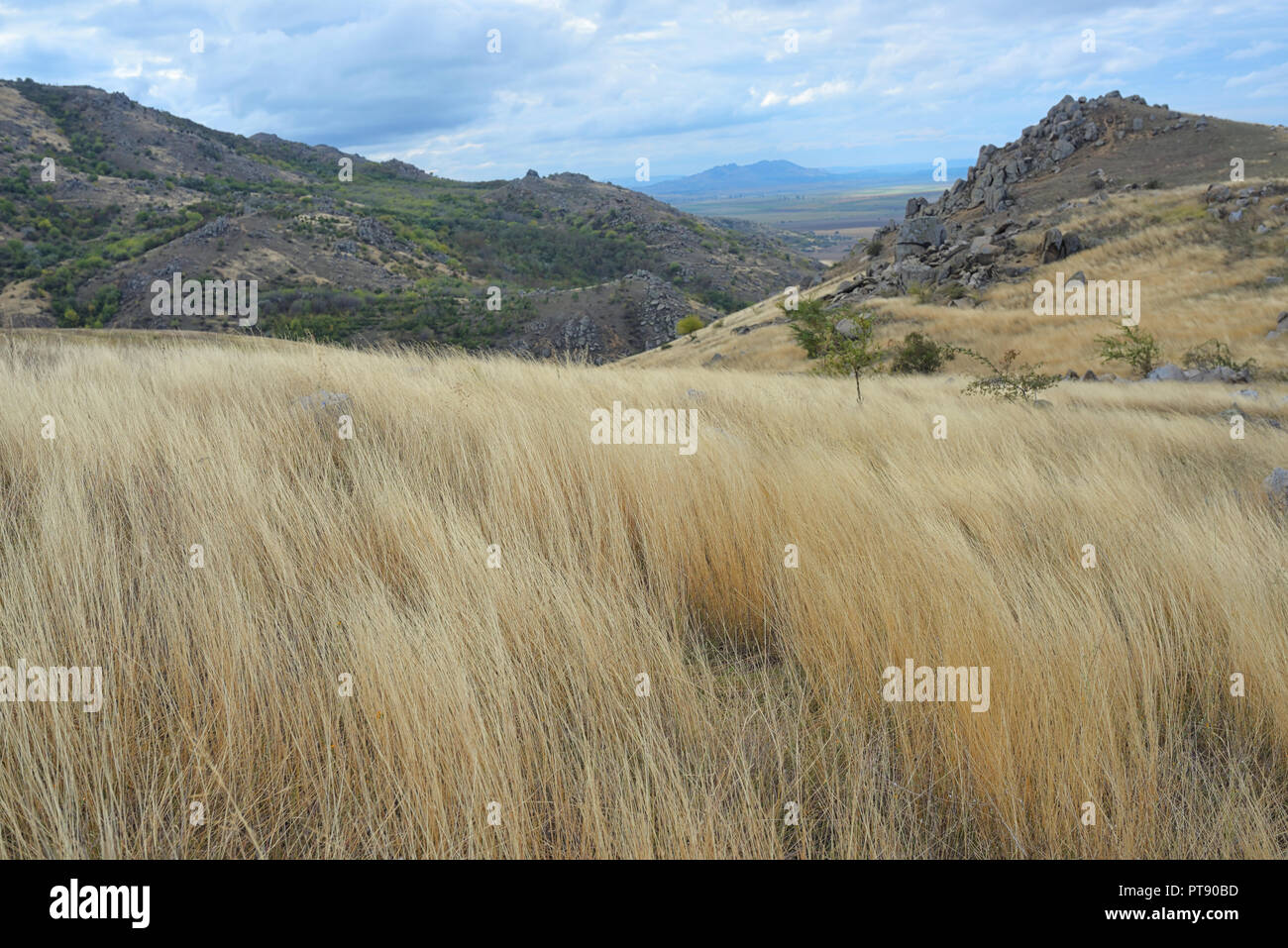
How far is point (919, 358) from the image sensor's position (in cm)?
2294

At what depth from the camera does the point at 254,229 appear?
225 feet

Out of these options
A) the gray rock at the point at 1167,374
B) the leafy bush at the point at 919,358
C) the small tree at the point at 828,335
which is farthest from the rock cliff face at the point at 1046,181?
the gray rock at the point at 1167,374

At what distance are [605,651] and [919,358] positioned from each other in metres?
23.2

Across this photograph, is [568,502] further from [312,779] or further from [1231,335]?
[1231,335]

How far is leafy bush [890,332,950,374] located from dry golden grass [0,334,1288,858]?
2017 cm

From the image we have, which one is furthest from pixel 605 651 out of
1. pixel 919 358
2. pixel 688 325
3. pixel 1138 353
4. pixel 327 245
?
pixel 327 245

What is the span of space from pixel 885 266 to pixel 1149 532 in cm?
4430

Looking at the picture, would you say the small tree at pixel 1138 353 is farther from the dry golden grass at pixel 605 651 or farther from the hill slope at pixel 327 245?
the hill slope at pixel 327 245

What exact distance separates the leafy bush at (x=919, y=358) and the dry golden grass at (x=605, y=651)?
20.2 meters

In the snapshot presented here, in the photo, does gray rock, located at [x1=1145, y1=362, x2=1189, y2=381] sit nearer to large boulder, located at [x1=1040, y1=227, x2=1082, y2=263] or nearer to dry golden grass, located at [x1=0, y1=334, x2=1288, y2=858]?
dry golden grass, located at [x1=0, y1=334, x2=1288, y2=858]

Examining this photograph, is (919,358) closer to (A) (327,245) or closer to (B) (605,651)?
(B) (605,651)

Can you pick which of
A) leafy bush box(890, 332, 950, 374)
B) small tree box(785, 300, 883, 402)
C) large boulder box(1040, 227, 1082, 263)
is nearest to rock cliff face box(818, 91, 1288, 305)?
large boulder box(1040, 227, 1082, 263)

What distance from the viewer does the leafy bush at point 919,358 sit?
901 inches
